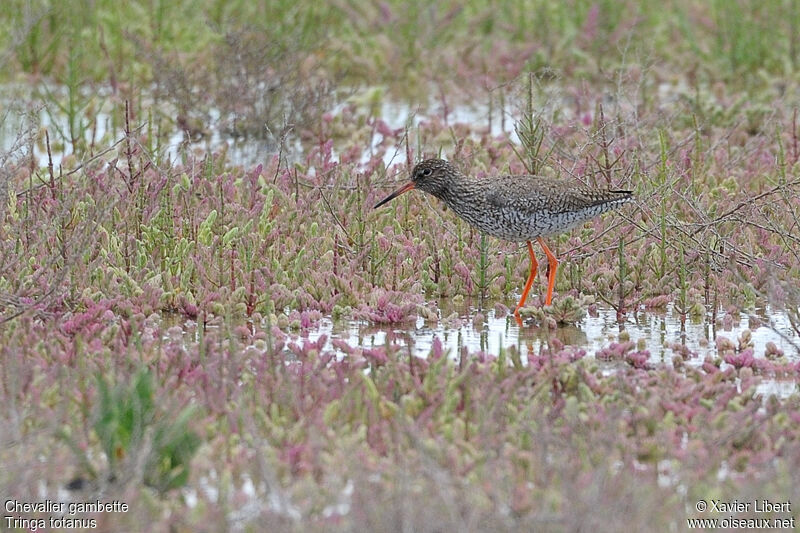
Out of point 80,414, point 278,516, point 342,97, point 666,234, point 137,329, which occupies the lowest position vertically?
point 278,516

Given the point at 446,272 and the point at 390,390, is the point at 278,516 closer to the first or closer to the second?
the point at 390,390

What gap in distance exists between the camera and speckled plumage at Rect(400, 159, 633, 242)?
721 cm

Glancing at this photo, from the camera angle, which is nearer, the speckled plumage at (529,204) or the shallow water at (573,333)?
the shallow water at (573,333)

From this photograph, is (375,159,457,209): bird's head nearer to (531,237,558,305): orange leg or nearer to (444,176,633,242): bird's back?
(444,176,633,242): bird's back

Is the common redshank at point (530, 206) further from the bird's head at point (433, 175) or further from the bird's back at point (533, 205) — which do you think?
the bird's head at point (433, 175)

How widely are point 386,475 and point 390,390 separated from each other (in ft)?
3.21

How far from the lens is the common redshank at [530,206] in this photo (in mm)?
7215

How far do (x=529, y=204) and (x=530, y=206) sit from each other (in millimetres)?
13

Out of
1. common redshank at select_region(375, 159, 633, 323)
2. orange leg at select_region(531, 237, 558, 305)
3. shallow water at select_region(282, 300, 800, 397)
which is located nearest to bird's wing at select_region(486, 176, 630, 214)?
common redshank at select_region(375, 159, 633, 323)

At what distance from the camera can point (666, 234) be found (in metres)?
7.48

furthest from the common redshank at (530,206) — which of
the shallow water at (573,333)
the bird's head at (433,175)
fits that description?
the shallow water at (573,333)

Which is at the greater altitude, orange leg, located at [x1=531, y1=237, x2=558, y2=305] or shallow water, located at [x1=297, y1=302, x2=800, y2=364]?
orange leg, located at [x1=531, y1=237, x2=558, y2=305]

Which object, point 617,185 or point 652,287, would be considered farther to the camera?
point 617,185

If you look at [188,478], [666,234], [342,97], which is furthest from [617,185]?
[188,478]
